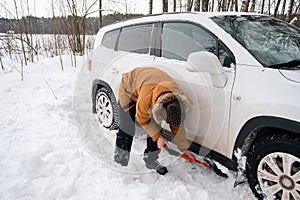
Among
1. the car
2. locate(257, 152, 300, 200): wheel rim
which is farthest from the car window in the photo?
locate(257, 152, 300, 200): wheel rim

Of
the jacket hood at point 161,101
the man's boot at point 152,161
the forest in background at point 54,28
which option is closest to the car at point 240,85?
the jacket hood at point 161,101

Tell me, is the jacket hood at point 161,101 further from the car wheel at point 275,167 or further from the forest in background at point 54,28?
the forest in background at point 54,28

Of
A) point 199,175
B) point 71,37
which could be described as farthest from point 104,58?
point 71,37

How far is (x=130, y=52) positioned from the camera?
345cm

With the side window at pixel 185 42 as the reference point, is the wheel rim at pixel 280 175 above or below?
below

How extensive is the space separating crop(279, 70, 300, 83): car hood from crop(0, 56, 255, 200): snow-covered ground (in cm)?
123

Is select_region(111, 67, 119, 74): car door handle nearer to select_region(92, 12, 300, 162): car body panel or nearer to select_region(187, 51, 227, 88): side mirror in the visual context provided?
select_region(92, 12, 300, 162): car body panel

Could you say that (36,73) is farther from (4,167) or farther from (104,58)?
(4,167)

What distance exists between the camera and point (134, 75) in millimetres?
2533

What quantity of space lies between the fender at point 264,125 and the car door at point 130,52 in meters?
1.46

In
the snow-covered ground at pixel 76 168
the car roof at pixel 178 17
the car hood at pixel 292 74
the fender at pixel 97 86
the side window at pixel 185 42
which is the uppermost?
the car roof at pixel 178 17

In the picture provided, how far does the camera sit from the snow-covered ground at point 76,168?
2.34 metres

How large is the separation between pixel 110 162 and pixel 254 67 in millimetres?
1958

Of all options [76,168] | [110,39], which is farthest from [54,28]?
[76,168]
